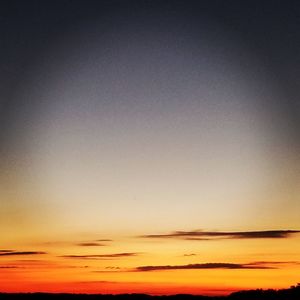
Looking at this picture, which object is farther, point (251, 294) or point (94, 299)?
point (94, 299)

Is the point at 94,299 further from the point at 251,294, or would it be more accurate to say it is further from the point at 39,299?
the point at 251,294

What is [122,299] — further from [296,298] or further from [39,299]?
[296,298]

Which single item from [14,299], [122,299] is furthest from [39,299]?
[122,299]

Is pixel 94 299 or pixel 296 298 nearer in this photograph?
pixel 296 298

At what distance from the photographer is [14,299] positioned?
2970 inches

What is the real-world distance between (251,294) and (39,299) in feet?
61.2

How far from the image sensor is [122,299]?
238 ft

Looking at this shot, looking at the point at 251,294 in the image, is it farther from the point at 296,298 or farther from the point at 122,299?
the point at 122,299

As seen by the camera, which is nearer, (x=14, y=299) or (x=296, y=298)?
(x=296, y=298)

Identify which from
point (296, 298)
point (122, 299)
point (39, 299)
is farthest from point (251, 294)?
point (39, 299)

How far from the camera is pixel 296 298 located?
227 ft

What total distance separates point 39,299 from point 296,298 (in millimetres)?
22387

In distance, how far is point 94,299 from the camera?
7606 cm

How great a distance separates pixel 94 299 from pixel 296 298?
18.5m
